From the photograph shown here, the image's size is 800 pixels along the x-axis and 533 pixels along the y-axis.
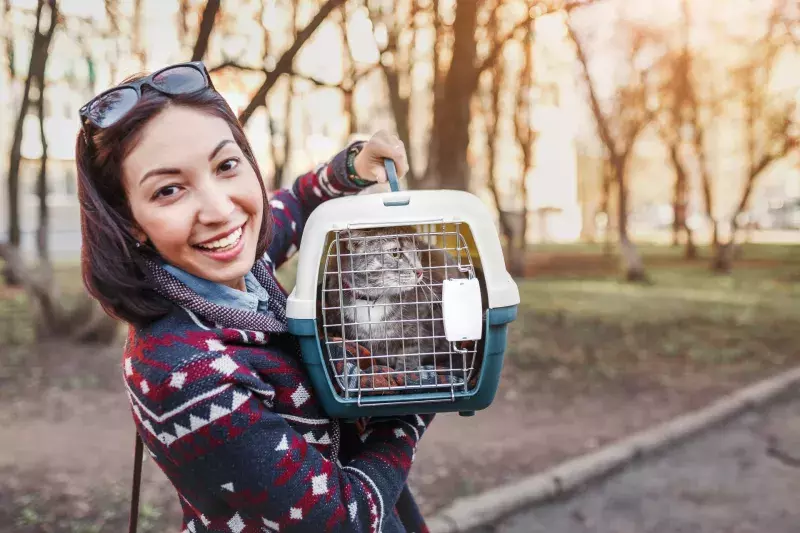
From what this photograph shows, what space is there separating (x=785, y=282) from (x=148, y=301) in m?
17.0

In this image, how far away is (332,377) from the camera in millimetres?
1265

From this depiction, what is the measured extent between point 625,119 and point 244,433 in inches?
813

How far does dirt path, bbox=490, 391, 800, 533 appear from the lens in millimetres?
3709

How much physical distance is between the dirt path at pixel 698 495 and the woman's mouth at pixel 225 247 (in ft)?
9.48

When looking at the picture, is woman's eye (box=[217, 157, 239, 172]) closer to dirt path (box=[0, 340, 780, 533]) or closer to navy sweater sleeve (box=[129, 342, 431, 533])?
navy sweater sleeve (box=[129, 342, 431, 533])

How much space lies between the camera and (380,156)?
1.61 meters

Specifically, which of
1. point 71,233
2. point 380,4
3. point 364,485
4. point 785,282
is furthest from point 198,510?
point 71,233

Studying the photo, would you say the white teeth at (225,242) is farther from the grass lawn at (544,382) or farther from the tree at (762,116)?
the tree at (762,116)

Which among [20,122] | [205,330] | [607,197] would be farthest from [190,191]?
[607,197]

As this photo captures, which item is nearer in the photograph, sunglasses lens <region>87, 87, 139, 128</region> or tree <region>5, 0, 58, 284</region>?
sunglasses lens <region>87, 87, 139, 128</region>

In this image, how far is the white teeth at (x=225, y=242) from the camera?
4.12 ft

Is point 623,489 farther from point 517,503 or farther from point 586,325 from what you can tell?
point 586,325

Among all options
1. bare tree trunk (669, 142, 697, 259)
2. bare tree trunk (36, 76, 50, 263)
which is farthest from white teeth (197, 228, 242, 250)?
bare tree trunk (669, 142, 697, 259)

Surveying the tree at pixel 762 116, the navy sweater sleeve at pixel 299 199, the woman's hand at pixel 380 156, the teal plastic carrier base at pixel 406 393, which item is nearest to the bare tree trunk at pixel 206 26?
the navy sweater sleeve at pixel 299 199
